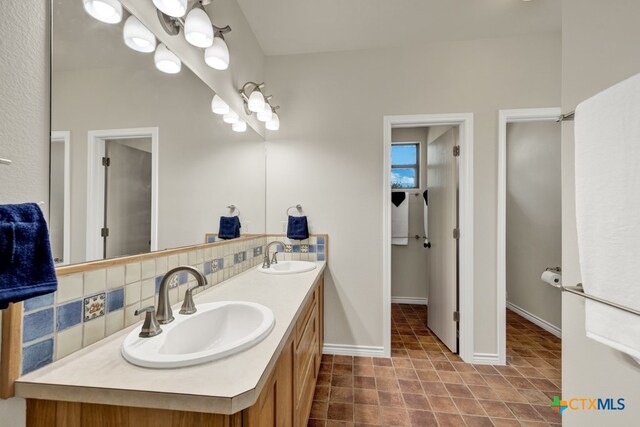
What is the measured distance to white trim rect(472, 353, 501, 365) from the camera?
2.08 m

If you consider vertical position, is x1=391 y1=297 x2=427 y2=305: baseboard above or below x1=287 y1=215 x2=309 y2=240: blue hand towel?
below

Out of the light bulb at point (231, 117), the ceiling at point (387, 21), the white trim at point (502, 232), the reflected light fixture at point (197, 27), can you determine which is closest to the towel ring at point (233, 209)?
the light bulb at point (231, 117)

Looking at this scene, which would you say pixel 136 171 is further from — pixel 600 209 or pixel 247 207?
pixel 600 209

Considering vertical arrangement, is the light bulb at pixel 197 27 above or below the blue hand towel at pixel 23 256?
above

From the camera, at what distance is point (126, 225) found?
1.01 meters

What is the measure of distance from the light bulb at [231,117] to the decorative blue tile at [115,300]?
3.97 ft

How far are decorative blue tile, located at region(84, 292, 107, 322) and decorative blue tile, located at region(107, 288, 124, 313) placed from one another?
2 cm

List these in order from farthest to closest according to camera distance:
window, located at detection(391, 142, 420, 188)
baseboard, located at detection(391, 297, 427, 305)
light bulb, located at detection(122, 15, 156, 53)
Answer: window, located at detection(391, 142, 420, 188) → baseboard, located at detection(391, 297, 427, 305) → light bulb, located at detection(122, 15, 156, 53)

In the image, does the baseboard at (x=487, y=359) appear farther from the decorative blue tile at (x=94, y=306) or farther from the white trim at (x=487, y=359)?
the decorative blue tile at (x=94, y=306)

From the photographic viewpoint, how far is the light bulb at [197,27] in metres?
1.15

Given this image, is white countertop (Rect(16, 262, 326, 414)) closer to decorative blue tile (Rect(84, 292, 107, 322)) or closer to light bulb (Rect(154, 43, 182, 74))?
decorative blue tile (Rect(84, 292, 107, 322))

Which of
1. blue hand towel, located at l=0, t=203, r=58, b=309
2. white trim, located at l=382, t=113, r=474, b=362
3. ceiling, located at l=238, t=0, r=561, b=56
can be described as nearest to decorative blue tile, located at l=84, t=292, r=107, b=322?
blue hand towel, located at l=0, t=203, r=58, b=309

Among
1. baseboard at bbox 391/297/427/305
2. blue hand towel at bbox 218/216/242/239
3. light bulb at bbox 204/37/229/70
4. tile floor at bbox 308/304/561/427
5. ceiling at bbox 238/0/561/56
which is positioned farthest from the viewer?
baseboard at bbox 391/297/427/305

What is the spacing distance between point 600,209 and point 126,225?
1.61 meters
